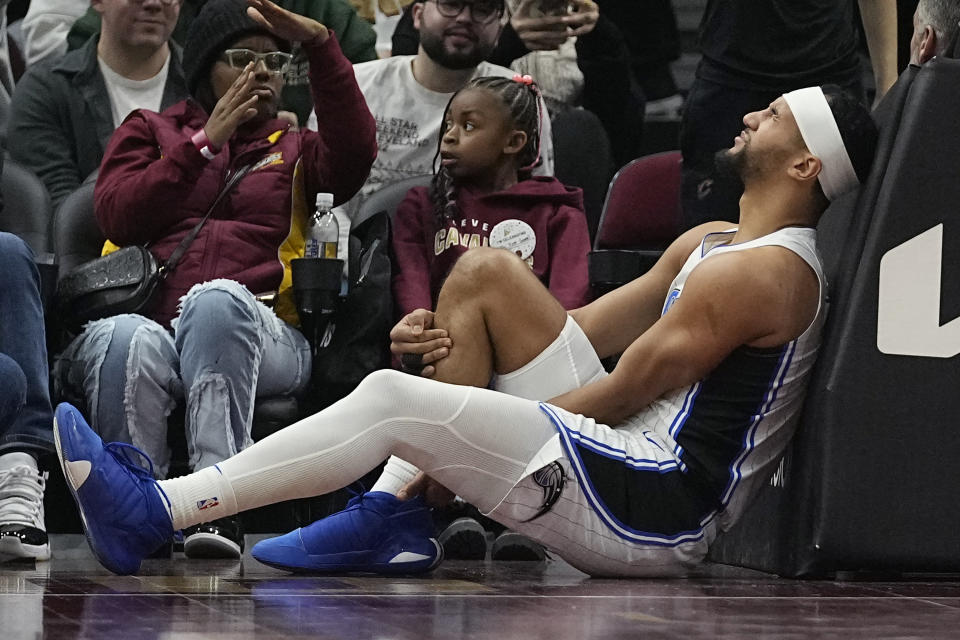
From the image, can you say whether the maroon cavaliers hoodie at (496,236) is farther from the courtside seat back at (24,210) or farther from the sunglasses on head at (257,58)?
the courtside seat back at (24,210)

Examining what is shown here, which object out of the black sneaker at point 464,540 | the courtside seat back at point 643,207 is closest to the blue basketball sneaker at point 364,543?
the black sneaker at point 464,540

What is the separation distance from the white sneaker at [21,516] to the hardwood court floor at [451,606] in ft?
0.27

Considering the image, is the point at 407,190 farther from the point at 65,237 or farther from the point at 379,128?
the point at 65,237

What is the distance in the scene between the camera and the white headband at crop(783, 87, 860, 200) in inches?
112

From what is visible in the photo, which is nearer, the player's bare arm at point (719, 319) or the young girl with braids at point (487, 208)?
the player's bare arm at point (719, 319)

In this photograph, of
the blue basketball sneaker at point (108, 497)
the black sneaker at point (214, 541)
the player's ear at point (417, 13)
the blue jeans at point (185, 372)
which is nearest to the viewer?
the blue basketball sneaker at point (108, 497)

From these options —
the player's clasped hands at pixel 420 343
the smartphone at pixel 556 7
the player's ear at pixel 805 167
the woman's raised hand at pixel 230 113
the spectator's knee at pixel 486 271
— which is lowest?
the player's clasped hands at pixel 420 343

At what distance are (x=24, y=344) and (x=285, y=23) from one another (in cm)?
102

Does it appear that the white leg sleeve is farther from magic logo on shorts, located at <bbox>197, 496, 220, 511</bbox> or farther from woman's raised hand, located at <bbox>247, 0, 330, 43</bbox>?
woman's raised hand, located at <bbox>247, 0, 330, 43</bbox>

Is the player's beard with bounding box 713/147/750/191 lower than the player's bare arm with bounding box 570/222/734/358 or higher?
higher

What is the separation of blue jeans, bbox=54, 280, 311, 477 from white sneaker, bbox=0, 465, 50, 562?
325 mm

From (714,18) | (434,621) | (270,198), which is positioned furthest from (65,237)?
(434,621)

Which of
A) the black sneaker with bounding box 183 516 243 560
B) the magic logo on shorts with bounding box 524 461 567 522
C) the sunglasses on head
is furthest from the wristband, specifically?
the magic logo on shorts with bounding box 524 461 567 522

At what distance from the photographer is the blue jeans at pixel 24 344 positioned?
3.19 m
